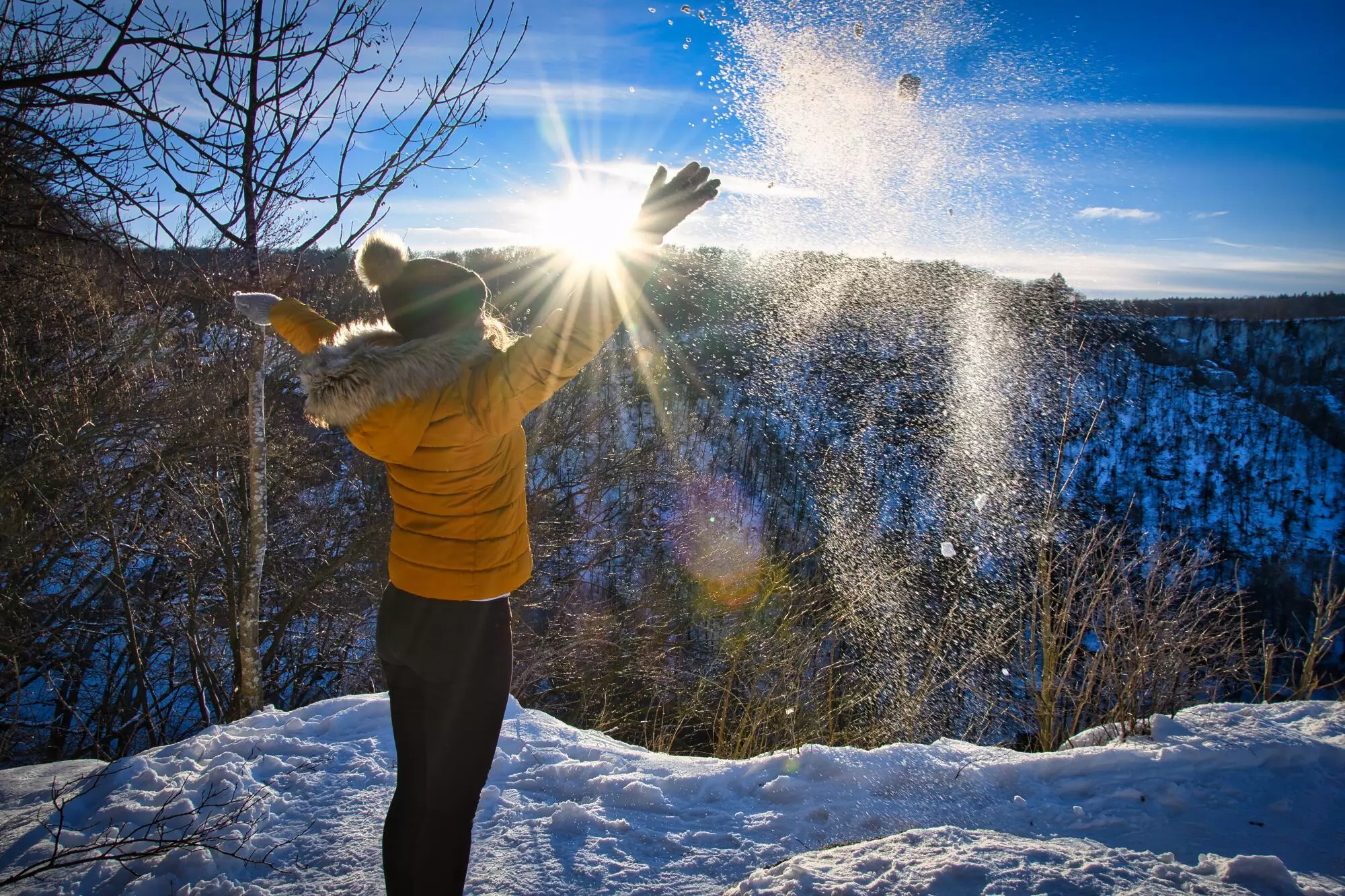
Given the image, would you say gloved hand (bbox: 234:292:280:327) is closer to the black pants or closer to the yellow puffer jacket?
the yellow puffer jacket

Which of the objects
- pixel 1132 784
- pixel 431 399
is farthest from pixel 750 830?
pixel 431 399

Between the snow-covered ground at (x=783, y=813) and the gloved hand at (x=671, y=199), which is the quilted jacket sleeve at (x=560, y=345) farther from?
the snow-covered ground at (x=783, y=813)

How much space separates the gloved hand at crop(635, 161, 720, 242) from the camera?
1.53m

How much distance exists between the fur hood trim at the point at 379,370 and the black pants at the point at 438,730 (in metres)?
0.49

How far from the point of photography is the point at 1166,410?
3675cm

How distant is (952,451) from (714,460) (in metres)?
9.31

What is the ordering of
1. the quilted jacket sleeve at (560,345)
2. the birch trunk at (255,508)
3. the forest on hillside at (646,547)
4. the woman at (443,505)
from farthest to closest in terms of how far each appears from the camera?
the forest on hillside at (646,547)
the birch trunk at (255,508)
the woman at (443,505)
the quilted jacket sleeve at (560,345)

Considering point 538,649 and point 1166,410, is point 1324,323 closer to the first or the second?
point 1166,410

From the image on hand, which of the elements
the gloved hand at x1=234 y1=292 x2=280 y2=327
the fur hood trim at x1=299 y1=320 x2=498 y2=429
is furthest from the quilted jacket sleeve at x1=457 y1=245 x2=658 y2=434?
the gloved hand at x1=234 y1=292 x2=280 y2=327

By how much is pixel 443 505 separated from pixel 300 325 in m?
1.12

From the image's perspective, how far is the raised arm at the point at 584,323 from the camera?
146 centimetres

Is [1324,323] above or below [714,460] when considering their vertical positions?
above

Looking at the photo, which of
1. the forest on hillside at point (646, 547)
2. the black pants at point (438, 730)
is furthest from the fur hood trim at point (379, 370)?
the black pants at point (438, 730)

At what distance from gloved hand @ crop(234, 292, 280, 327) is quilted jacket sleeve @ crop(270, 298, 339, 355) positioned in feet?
0.25
